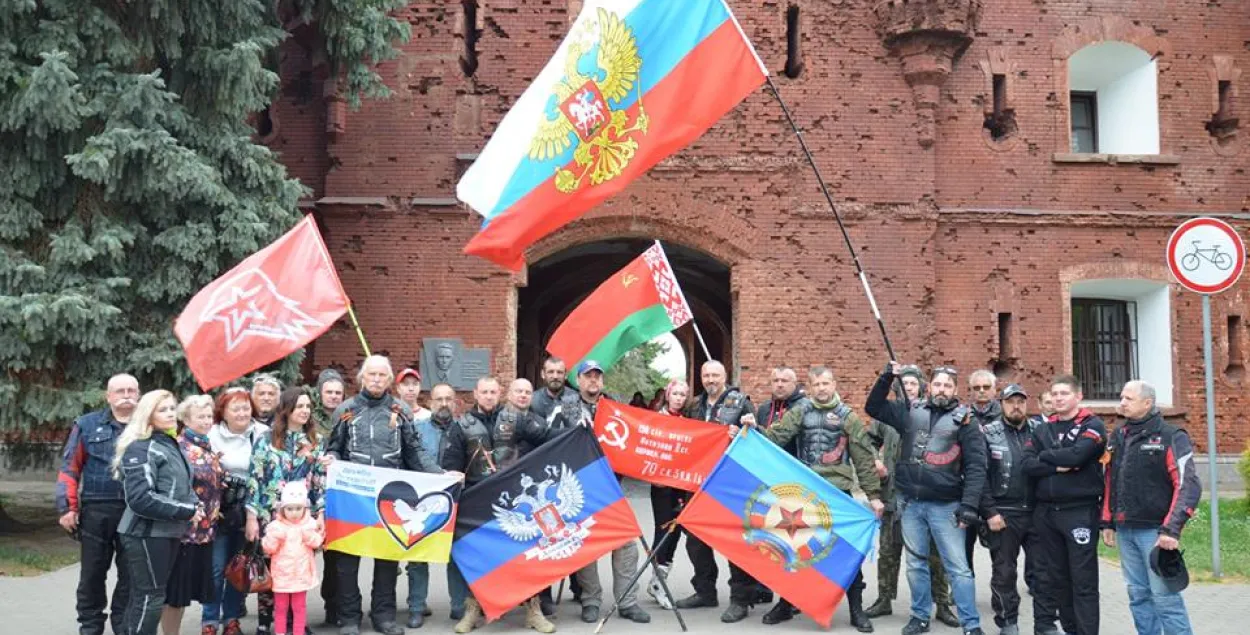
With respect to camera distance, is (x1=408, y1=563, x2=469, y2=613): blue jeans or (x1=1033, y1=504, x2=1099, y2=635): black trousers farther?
(x1=408, y1=563, x2=469, y2=613): blue jeans

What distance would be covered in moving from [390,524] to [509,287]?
27.3ft

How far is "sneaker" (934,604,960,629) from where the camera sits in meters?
7.93

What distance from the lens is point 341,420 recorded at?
764 cm

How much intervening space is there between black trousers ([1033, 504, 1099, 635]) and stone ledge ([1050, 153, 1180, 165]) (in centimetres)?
1062

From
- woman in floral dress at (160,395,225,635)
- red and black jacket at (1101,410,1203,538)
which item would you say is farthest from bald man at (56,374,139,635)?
red and black jacket at (1101,410,1203,538)

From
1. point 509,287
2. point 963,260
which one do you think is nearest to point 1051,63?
point 963,260

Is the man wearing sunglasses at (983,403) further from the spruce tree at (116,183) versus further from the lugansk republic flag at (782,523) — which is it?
the spruce tree at (116,183)

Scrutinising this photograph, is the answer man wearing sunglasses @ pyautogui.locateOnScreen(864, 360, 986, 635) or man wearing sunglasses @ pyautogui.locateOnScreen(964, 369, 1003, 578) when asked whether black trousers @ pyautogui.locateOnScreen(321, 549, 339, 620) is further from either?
man wearing sunglasses @ pyautogui.locateOnScreen(964, 369, 1003, 578)

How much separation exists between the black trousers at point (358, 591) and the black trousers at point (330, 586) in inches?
11.1

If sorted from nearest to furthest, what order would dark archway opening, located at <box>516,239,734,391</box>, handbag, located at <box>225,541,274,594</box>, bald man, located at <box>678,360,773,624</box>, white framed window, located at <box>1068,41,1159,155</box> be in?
handbag, located at <box>225,541,274,594</box>
bald man, located at <box>678,360,773,624</box>
white framed window, located at <box>1068,41,1159,155</box>
dark archway opening, located at <box>516,239,734,391</box>

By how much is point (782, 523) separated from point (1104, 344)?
1192cm

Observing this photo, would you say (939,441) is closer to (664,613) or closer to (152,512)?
(664,613)

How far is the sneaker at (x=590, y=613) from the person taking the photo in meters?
7.93

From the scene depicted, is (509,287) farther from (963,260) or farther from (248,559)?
(248,559)
